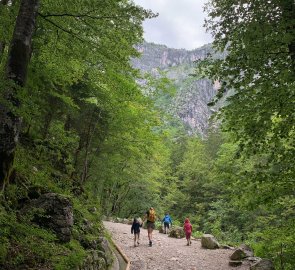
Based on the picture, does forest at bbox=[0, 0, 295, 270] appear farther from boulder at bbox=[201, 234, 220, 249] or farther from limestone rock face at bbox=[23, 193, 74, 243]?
boulder at bbox=[201, 234, 220, 249]

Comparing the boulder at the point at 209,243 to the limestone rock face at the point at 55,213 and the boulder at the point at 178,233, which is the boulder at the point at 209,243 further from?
the limestone rock face at the point at 55,213

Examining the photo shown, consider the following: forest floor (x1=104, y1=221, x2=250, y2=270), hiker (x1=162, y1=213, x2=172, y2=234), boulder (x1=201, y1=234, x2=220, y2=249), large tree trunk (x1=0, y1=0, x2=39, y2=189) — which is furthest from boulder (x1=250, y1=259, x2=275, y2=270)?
hiker (x1=162, y1=213, x2=172, y2=234)

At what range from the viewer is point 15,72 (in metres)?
6.06

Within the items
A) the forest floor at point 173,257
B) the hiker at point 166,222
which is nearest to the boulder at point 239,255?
the forest floor at point 173,257

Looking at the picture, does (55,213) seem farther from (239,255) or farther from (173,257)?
(239,255)

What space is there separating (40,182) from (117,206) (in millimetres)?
27888

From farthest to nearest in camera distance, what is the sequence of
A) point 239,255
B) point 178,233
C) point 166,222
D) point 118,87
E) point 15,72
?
point 166,222 < point 178,233 < point 239,255 < point 118,87 < point 15,72

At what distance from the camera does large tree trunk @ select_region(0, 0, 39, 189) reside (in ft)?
19.3

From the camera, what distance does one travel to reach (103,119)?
17.6 meters

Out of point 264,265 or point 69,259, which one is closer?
point 69,259

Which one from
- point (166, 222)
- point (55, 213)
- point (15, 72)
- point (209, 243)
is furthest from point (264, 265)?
point (166, 222)

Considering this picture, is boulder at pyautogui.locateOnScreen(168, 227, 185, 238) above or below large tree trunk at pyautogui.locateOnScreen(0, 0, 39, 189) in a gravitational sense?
below

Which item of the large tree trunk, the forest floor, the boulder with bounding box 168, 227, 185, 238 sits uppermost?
the large tree trunk

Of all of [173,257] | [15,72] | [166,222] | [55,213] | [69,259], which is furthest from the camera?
[166,222]
